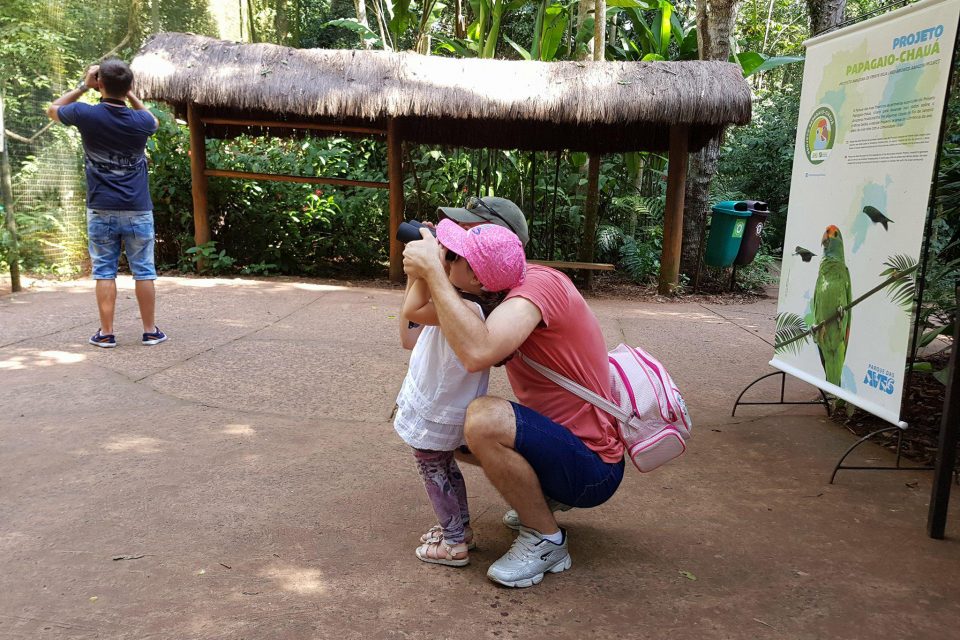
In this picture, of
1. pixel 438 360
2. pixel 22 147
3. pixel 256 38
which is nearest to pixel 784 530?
pixel 438 360

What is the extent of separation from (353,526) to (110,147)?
12.2 feet

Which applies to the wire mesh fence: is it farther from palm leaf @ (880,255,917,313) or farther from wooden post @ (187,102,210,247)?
palm leaf @ (880,255,917,313)

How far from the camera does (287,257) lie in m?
10.0

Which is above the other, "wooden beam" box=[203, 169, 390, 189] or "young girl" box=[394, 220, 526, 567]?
"wooden beam" box=[203, 169, 390, 189]

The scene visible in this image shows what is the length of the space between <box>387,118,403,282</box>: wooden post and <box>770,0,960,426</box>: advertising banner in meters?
5.67

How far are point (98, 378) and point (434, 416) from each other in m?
3.10

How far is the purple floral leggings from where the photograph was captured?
8.56ft

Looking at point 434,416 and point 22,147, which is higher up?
point 22,147

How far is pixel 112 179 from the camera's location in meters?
5.24

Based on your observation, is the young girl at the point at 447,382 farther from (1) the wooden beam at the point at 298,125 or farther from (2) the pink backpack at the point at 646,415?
(1) the wooden beam at the point at 298,125

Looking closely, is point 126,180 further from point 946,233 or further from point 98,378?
point 946,233

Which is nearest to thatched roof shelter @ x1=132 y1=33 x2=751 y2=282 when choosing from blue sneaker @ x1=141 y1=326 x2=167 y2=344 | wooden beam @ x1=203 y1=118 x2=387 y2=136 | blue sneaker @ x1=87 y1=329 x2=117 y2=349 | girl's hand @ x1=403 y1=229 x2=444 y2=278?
wooden beam @ x1=203 y1=118 x2=387 y2=136

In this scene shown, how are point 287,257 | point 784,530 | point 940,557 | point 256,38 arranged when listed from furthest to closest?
point 256,38
point 287,257
point 784,530
point 940,557

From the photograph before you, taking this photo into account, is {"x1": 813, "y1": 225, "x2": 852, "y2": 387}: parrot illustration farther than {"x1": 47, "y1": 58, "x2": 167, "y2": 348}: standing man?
No
